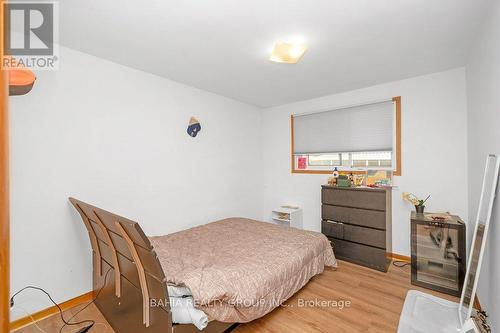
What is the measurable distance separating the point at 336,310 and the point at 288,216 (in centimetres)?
191

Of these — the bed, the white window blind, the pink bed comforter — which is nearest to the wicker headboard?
the bed

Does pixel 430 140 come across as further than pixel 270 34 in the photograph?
Yes

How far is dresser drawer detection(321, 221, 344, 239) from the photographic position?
10.8 feet

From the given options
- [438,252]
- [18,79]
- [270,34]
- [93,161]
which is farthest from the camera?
[438,252]

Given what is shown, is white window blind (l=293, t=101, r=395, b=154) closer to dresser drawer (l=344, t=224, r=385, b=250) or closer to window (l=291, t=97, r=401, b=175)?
window (l=291, t=97, r=401, b=175)

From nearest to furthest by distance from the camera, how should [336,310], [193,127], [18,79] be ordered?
[18,79] < [336,310] < [193,127]

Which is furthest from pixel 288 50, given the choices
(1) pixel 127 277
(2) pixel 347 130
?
(1) pixel 127 277

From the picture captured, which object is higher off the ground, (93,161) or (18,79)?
(18,79)

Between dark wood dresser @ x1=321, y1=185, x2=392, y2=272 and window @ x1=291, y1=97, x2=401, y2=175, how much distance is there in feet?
1.80

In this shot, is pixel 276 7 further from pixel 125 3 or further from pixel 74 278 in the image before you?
pixel 74 278

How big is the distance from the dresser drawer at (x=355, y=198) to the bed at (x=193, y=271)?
70 centimetres

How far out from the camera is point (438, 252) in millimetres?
2561

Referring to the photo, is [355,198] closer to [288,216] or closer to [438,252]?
[438,252]

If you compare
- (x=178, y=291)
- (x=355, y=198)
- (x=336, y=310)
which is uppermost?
(x=355, y=198)
